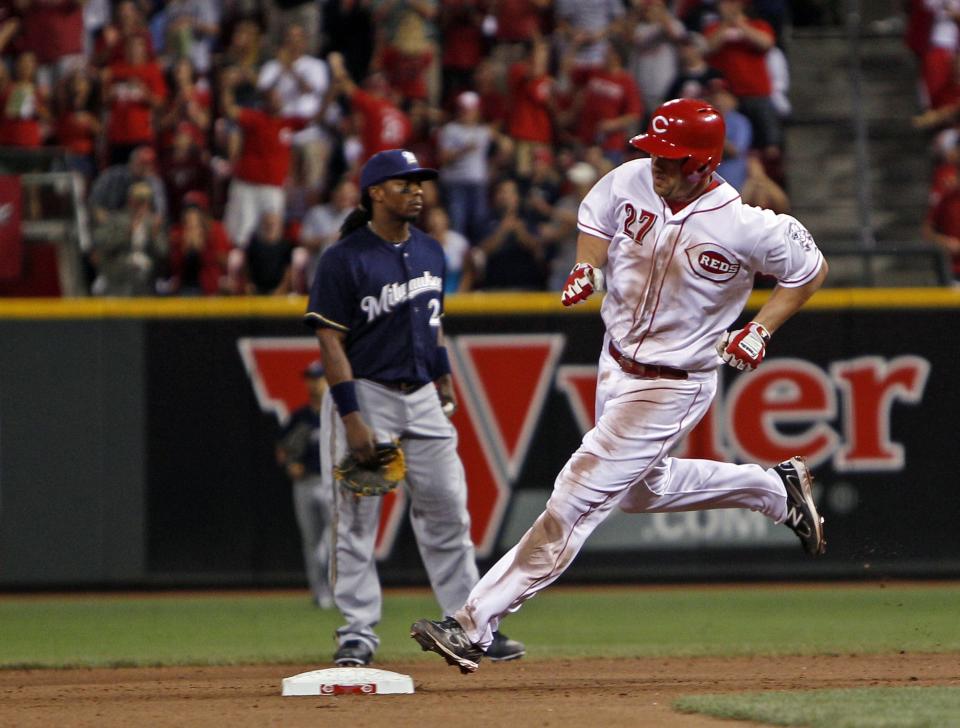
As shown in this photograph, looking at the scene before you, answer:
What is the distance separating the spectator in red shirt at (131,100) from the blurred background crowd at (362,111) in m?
0.02

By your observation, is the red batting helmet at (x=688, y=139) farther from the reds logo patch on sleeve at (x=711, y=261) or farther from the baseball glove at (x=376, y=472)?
the baseball glove at (x=376, y=472)

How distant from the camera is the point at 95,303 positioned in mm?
11836

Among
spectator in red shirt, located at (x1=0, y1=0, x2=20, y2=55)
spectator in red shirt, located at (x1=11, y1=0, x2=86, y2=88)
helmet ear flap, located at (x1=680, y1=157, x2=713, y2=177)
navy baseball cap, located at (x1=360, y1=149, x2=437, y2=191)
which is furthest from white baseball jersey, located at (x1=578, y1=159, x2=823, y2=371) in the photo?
spectator in red shirt, located at (x1=0, y1=0, x2=20, y2=55)

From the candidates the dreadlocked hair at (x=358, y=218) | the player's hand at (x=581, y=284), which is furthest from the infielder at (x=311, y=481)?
the player's hand at (x=581, y=284)

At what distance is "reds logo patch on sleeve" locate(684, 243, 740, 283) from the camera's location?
252 inches

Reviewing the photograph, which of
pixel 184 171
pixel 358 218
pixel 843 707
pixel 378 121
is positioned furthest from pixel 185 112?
pixel 843 707

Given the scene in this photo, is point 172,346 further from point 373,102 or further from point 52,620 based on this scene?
point 373,102

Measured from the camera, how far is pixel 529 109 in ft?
47.4

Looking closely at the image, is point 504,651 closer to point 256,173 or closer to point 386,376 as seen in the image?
point 386,376

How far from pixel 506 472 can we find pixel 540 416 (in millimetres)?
468

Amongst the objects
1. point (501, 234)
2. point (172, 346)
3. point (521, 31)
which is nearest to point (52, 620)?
point (172, 346)

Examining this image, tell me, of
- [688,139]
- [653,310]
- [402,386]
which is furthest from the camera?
[402,386]

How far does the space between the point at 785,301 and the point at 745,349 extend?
1.34 ft

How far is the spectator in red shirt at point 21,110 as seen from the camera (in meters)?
14.5
